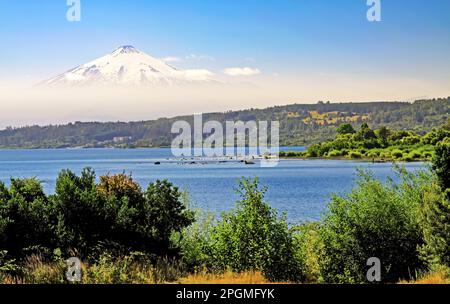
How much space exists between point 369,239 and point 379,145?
107089mm

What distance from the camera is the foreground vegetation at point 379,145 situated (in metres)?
102

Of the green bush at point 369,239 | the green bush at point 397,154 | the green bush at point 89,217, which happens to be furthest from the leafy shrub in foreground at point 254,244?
the green bush at point 397,154

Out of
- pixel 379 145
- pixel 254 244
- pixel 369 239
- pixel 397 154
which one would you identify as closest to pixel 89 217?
pixel 254 244

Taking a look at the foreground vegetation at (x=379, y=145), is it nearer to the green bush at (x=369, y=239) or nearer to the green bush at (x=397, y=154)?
the green bush at (x=397, y=154)

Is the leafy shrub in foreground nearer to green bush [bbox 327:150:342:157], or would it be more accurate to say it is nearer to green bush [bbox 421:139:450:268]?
green bush [bbox 421:139:450:268]

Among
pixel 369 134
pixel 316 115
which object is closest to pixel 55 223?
pixel 369 134

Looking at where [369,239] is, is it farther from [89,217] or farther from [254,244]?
[89,217]

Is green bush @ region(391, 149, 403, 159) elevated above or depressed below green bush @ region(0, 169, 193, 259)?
below

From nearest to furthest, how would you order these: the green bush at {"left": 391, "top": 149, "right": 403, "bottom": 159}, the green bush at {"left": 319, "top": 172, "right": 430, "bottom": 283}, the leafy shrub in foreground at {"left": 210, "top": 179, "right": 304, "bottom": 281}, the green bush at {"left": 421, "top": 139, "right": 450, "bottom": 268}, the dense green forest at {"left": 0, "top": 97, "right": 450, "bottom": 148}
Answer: the leafy shrub in foreground at {"left": 210, "top": 179, "right": 304, "bottom": 281}
the green bush at {"left": 421, "top": 139, "right": 450, "bottom": 268}
the green bush at {"left": 319, "top": 172, "right": 430, "bottom": 283}
the green bush at {"left": 391, "top": 149, "right": 403, "bottom": 159}
the dense green forest at {"left": 0, "top": 97, "right": 450, "bottom": 148}

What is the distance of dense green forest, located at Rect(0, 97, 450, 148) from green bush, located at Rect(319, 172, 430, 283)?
488ft

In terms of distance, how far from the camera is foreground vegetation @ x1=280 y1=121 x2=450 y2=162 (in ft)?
334

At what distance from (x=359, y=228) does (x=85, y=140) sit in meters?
189

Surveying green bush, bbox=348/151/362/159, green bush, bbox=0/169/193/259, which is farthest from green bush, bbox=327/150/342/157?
green bush, bbox=0/169/193/259
